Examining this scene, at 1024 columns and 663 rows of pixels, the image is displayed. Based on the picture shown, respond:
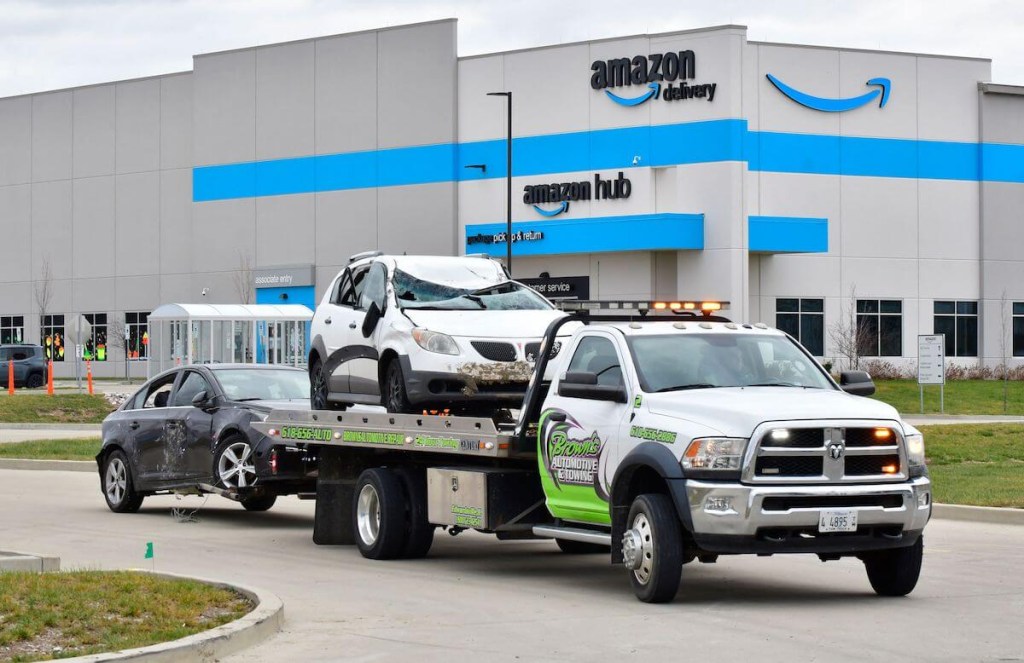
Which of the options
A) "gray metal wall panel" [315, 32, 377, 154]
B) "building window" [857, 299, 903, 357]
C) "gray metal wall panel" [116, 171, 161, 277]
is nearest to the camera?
"building window" [857, 299, 903, 357]

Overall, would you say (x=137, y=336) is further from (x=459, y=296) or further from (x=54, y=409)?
(x=459, y=296)

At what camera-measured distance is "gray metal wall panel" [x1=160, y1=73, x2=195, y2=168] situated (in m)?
72.8

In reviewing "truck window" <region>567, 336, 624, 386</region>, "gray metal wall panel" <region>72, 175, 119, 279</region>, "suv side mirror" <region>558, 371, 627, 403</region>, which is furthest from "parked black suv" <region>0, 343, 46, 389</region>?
"suv side mirror" <region>558, 371, 627, 403</region>

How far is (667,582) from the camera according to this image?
36.2 feet

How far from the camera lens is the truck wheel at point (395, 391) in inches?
585

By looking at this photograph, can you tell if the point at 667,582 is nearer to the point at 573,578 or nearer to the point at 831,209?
the point at 573,578

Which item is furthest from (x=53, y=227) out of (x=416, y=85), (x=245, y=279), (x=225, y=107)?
(x=416, y=85)

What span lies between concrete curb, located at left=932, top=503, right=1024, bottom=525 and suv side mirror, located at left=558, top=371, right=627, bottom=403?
7761 millimetres

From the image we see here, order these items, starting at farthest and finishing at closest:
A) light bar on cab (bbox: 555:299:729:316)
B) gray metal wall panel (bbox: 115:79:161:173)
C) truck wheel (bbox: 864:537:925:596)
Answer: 1. gray metal wall panel (bbox: 115:79:161:173)
2. light bar on cab (bbox: 555:299:729:316)
3. truck wheel (bbox: 864:537:925:596)

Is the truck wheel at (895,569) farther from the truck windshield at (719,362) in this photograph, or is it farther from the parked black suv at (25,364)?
the parked black suv at (25,364)

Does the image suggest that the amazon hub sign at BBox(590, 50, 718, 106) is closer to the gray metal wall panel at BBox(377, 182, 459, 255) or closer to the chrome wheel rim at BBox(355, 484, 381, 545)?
the gray metal wall panel at BBox(377, 182, 459, 255)

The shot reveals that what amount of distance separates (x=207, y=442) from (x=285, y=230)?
51.0m

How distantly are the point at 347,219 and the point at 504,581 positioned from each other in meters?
53.7

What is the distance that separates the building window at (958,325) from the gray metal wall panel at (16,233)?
4408 cm
